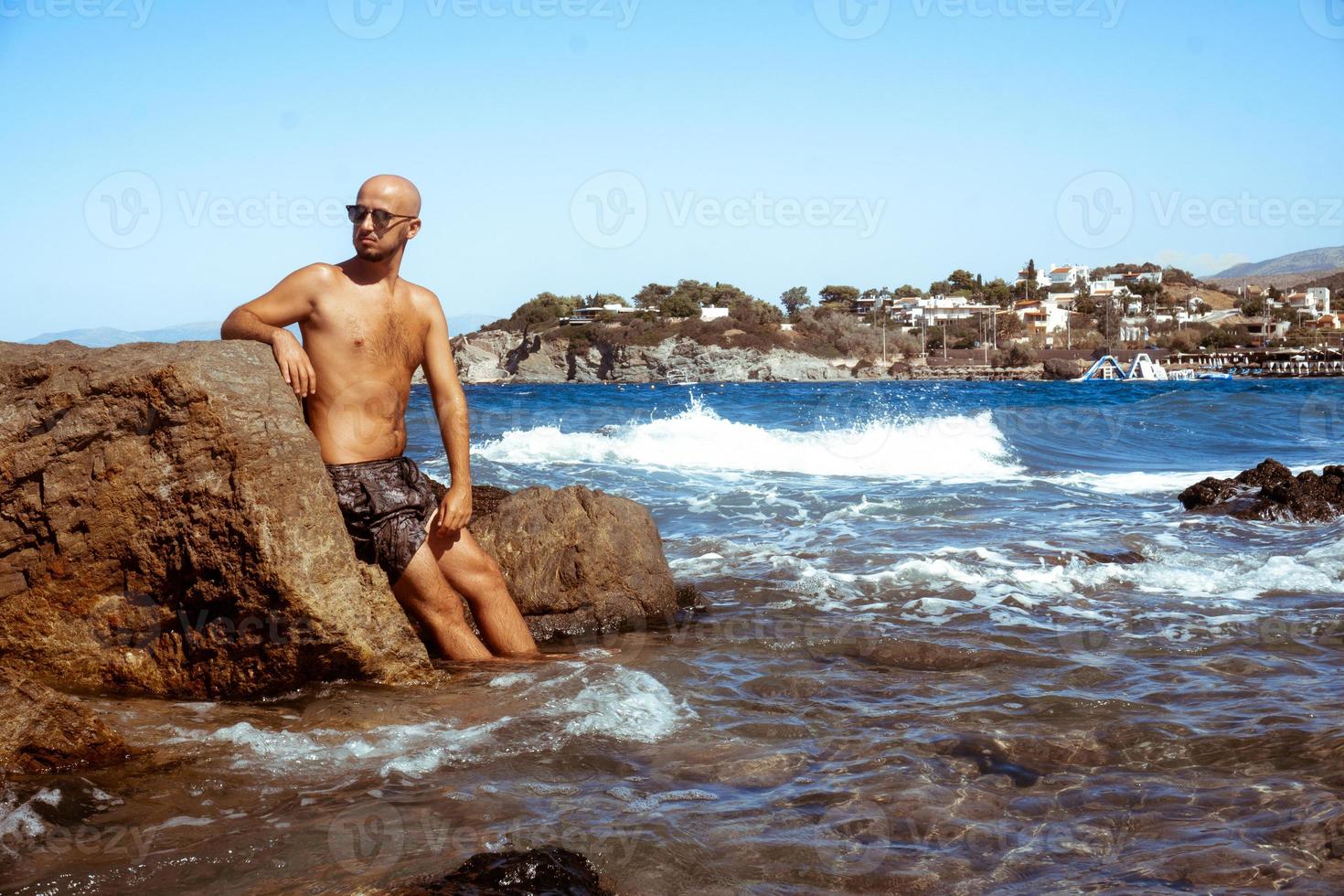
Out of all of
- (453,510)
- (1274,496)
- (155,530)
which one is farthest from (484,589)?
(1274,496)

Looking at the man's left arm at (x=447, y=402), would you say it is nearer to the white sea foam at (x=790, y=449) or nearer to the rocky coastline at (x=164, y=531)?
the rocky coastline at (x=164, y=531)

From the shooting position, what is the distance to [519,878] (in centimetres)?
241

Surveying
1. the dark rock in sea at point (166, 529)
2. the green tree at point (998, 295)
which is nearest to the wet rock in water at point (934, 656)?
the dark rock in sea at point (166, 529)

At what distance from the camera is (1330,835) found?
113 inches

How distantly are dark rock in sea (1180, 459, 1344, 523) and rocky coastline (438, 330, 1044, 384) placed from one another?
243ft

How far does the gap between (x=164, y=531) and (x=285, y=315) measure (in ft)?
3.11

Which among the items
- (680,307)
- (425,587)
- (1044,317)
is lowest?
(425,587)

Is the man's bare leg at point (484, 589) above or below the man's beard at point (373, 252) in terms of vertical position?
below

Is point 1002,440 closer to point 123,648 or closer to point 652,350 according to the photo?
point 123,648

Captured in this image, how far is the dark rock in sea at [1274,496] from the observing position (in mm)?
9195

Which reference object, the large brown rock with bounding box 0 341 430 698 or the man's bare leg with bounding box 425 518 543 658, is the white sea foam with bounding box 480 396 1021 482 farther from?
the large brown rock with bounding box 0 341 430 698

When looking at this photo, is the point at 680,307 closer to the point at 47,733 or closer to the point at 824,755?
the point at 824,755

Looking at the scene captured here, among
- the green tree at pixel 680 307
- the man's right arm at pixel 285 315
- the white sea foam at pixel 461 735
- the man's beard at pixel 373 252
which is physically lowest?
the white sea foam at pixel 461 735

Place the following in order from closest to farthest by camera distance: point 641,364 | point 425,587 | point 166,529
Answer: point 166,529 → point 425,587 → point 641,364
